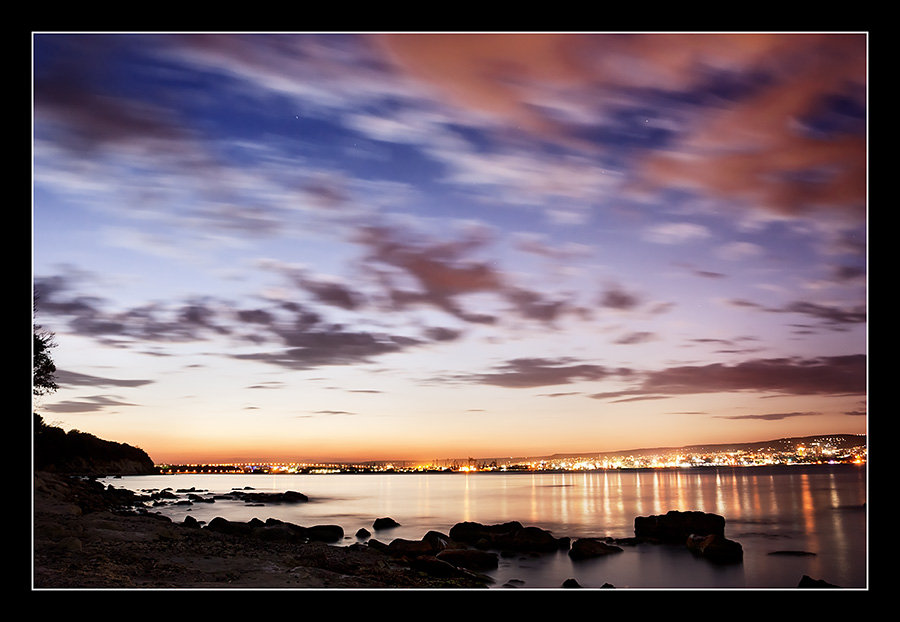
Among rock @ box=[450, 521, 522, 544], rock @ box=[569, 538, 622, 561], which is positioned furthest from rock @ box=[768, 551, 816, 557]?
rock @ box=[450, 521, 522, 544]

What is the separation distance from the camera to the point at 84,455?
72688 millimetres

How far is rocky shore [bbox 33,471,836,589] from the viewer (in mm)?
8828

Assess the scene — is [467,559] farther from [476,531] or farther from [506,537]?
[476,531]

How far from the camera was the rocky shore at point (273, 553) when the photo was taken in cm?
883

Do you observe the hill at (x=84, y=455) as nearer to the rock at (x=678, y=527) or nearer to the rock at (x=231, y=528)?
the rock at (x=231, y=528)

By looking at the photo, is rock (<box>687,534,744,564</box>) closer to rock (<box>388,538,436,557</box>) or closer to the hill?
rock (<box>388,538,436,557</box>)

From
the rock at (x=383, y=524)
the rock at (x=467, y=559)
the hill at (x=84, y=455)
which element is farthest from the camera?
the hill at (x=84, y=455)

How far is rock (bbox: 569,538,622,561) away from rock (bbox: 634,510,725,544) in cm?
191

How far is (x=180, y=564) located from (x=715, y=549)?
14.4 metres

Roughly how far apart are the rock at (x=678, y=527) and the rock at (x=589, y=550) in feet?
6.28

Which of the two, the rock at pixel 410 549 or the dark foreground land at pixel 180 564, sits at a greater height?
the dark foreground land at pixel 180 564

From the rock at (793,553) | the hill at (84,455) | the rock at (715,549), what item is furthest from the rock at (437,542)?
the hill at (84,455)

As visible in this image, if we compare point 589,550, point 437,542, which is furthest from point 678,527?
point 437,542
